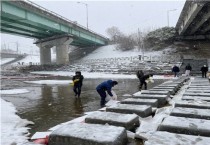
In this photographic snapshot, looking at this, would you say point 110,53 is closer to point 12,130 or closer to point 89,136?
point 12,130

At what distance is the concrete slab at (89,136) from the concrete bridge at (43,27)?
27.8 m

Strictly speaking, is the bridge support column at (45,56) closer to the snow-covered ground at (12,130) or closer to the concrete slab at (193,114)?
the snow-covered ground at (12,130)

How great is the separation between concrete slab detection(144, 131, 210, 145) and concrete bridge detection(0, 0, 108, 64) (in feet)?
94.5

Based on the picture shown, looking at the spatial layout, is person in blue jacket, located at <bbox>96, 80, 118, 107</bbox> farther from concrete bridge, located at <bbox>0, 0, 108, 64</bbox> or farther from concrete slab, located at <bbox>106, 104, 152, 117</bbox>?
concrete bridge, located at <bbox>0, 0, 108, 64</bbox>

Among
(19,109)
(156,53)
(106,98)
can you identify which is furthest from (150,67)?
(19,109)

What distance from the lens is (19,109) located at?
29.5ft

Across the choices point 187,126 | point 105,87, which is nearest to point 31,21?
point 105,87

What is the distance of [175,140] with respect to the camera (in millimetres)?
3674

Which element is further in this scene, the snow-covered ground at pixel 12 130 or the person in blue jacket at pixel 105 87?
the person in blue jacket at pixel 105 87

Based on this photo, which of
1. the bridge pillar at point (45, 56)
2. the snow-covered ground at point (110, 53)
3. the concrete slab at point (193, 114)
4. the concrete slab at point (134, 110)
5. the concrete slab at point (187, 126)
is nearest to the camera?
the concrete slab at point (187, 126)

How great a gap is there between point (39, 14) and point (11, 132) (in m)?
Result: 33.0

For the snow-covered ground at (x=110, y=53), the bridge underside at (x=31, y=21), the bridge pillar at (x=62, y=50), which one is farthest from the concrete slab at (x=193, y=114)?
the snow-covered ground at (x=110, y=53)

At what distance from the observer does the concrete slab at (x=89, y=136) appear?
3.79 m

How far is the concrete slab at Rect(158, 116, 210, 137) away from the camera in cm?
409
